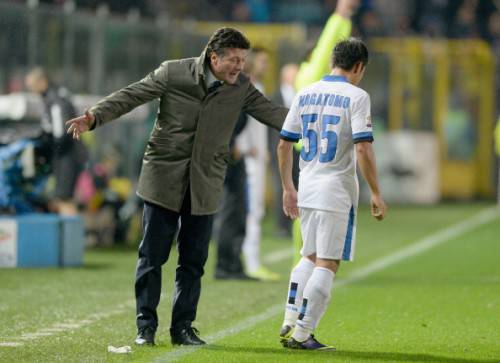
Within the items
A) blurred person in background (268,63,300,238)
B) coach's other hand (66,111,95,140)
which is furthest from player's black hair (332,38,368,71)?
blurred person in background (268,63,300,238)

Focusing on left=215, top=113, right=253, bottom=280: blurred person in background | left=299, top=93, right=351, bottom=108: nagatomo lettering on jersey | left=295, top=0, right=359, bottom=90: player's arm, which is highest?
left=295, top=0, right=359, bottom=90: player's arm

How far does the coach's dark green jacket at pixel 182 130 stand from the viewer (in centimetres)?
786

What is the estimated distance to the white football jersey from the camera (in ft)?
25.3

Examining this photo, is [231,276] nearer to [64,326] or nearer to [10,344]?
[64,326]

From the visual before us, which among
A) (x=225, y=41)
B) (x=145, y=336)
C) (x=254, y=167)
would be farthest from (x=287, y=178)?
(x=254, y=167)

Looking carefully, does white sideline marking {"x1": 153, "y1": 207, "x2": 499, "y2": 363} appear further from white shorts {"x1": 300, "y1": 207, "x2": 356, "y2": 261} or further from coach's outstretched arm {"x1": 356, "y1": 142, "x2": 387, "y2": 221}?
coach's outstretched arm {"x1": 356, "y1": 142, "x2": 387, "y2": 221}

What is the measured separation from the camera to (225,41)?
779 cm

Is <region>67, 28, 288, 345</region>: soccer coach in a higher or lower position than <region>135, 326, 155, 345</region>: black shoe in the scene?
higher

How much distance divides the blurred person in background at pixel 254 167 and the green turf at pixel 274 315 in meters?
0.47

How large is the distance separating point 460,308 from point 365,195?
1774 cm

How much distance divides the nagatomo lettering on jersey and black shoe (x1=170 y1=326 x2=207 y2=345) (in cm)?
145

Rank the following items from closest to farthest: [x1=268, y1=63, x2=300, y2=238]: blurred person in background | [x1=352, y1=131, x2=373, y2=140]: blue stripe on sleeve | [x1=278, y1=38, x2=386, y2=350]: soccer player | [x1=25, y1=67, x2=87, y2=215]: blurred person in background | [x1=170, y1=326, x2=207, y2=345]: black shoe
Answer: [x1=352, y1=131, x2=373, y2=140]: blue stripe on sleeve → [x1=278, y1=38, x2=386, y2=350]: soccer player → [x1=170, y1=326, x2=207, y2=345]: black shoe → [x1=268, y1=63, x2=300, y2=238]: blurred person in background → [x1=25, y1=67, x2=87, y2=215]: blurred person in background

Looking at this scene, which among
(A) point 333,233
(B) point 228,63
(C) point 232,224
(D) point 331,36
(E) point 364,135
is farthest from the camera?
(C) point 232,224

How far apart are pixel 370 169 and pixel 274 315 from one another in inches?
93.1
